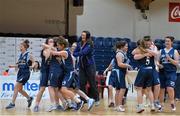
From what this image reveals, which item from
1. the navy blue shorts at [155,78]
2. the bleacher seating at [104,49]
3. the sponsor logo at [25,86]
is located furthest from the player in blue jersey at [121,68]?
the bleacher seating at [104,49]

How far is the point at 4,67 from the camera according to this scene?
20.3m

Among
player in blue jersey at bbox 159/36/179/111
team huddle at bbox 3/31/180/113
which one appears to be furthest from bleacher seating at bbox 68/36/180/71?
player in blue jersey at bbox 159/36/179/111

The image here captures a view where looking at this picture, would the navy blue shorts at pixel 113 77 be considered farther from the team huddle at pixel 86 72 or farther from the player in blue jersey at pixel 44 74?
the player in blue jersey at pixel 44 74

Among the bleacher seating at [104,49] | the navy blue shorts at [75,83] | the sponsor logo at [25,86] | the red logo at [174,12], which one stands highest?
the red logo at [174,12]

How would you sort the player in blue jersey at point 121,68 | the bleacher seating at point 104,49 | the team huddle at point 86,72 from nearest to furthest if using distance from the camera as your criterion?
the team huddle at point 86,72 < the player in blue jersey at point 121,68 < the bleacher seating at point 104,49

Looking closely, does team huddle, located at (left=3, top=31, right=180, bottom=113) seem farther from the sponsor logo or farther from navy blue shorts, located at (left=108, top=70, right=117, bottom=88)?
the sponsor logo

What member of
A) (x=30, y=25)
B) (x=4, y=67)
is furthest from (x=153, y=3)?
(x=4, y=67)

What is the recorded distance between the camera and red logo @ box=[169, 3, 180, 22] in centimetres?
2259

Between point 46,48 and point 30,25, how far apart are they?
39.8 ft

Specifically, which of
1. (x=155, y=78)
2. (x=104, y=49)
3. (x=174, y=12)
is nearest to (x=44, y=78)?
(x=155, y=78)

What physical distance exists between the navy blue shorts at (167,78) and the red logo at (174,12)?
39.8ft

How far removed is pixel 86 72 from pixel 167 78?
2.03 meters

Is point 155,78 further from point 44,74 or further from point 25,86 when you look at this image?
point 25,86

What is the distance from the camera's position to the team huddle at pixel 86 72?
10.2 metres
